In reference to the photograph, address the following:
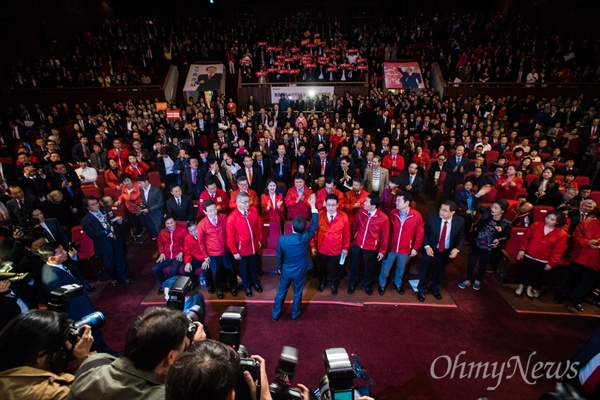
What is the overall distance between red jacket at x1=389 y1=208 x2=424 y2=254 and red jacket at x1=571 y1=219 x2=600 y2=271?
2.15m

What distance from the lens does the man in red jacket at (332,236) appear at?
4.34 meters

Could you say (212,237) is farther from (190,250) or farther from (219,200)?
(219,200)

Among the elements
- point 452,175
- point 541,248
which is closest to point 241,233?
point 541,248

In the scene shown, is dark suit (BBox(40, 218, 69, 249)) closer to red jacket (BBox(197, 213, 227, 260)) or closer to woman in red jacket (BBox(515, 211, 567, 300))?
red jacket (BBox(197, 213, 227, 260))

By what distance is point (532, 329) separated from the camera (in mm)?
4012

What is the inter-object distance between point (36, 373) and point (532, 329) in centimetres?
532

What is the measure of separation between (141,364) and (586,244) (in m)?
5.42

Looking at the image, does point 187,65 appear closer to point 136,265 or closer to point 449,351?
point 136,265

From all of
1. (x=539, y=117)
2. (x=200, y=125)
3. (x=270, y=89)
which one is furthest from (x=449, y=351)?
(x=270, y=89)

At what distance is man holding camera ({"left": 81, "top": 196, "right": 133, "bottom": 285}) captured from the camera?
4.52 m

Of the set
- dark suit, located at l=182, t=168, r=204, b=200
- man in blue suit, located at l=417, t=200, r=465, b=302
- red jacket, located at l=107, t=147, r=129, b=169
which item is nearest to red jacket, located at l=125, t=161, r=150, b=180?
red jacket, located at l=107, t=147, r=129, b=169

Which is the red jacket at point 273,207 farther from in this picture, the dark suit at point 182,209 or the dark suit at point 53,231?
the dark suit at point 53,231

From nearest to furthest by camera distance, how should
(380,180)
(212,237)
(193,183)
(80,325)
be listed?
1. (80,325)
2. (212,237)
3. (380,180)
4. (193,183)

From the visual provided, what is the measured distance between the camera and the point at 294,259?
3.88m
